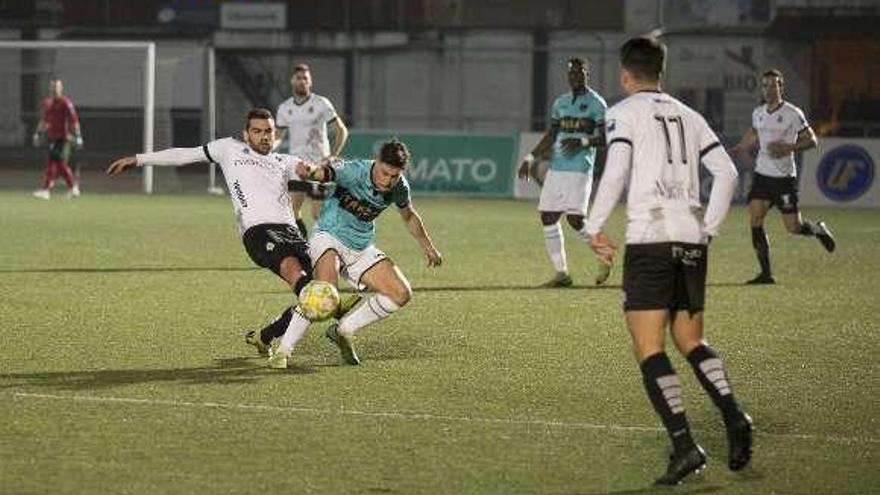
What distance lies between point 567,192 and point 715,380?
32.5ft

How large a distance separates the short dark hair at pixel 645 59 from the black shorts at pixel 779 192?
10.6m

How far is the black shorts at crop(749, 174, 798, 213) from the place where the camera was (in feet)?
62.1

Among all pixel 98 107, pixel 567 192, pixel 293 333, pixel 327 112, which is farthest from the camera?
pixel 98 107

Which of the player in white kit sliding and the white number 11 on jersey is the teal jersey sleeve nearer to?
the player in white kit sliding

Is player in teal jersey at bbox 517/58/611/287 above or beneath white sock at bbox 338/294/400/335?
above

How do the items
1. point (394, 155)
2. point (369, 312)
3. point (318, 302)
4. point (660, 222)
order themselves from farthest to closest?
point (369, 312) < point (394, 155) < point (318, 302) < point (660, 222)

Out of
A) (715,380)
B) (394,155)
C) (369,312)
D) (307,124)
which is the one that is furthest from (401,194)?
(307,124)

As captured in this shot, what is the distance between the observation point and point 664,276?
27.8ft

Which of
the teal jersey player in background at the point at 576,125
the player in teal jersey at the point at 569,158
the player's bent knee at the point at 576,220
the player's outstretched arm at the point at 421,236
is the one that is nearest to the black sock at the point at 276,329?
the player's outstretched arm at the point at 421,236

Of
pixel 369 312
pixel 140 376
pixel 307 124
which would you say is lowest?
pixel 140 376

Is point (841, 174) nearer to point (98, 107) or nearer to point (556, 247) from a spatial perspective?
point (556, 247)

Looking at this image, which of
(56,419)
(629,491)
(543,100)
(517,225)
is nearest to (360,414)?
(56,419)

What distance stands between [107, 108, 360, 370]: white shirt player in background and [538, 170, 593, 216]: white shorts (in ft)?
19.0

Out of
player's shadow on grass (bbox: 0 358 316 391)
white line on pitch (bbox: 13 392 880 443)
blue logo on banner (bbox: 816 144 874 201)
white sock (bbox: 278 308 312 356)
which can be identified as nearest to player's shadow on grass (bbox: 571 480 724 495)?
white line on pitch (bbox: 13 392 880 443)
